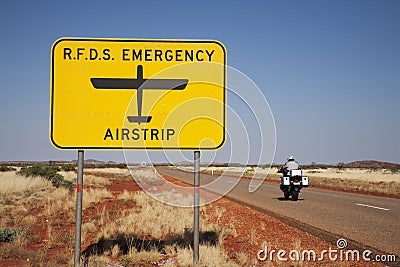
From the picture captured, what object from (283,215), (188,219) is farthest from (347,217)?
(188,219)

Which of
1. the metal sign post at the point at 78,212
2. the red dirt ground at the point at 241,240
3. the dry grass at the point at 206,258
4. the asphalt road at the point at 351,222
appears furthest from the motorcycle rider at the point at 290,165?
the metal sign post at the point at 78,212

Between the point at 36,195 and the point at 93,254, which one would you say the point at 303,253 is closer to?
the point at 93,254

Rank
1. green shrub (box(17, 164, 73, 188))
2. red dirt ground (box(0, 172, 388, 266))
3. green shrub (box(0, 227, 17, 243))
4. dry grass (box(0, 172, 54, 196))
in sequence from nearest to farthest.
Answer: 1. red dirt ground (box(0, 172, 388, 266))
2. green shrub (box(0, 227, 17, 243))
3. dry grass (box(0, 172, 54, 196))
4. green shrub (box(17, 164, 73, 188))

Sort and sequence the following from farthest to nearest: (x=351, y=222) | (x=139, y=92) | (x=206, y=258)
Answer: (x=351, y=222) < (x=206, y=258) < (x=139, y=92)

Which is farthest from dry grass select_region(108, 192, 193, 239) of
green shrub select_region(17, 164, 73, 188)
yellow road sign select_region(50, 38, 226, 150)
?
green shrub select_region(17, 164, 73, 188)

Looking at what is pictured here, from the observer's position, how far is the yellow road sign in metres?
6.54

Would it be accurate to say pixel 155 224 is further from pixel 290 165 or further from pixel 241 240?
pixel 290 165

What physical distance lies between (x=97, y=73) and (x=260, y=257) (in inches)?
164

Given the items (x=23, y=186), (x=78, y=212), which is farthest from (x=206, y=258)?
(x=23, y=186)

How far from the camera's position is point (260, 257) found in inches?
292

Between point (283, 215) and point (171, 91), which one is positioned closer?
point (171, 91)

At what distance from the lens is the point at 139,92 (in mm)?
6695

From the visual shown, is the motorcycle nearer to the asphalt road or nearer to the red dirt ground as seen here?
the asphalt road

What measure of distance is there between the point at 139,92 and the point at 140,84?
0.13m
